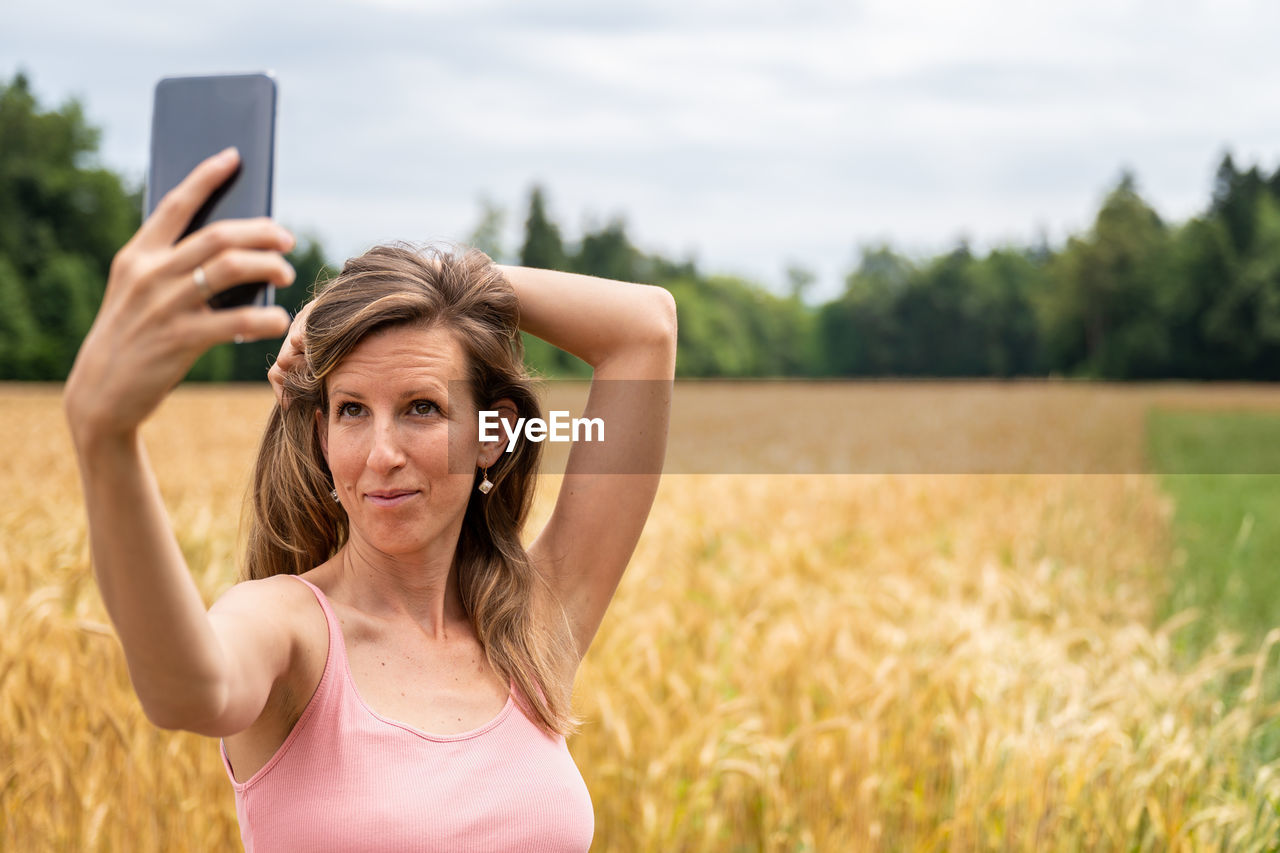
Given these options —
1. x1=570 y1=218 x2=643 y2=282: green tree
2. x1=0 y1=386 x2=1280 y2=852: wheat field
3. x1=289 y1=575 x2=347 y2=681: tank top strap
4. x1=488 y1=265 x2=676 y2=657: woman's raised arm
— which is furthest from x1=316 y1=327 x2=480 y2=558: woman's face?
x1=570 y1=218 x2=643 y2=282: green tree

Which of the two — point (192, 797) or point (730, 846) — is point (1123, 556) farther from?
point (192, 797)

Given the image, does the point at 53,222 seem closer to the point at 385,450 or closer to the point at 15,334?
the point at 15,334

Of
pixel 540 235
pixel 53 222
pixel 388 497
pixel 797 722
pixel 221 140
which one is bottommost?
pixel 797 722

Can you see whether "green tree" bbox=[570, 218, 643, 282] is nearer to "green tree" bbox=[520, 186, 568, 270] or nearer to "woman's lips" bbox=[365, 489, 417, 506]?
"green tree" bbox=[520, 186, 568, 270]

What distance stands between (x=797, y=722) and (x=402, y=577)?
2696 millimetres

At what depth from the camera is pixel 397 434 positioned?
1587mm

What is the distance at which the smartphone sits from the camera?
0.96m

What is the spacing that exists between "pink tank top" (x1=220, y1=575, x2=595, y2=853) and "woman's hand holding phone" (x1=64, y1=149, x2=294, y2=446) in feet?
2.38

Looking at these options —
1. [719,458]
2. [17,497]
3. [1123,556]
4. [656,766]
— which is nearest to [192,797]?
[656,766]

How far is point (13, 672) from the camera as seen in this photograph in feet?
10.7

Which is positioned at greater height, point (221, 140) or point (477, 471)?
point (221, 140)

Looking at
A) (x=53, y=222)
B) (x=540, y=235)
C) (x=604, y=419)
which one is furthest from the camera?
(x=540, y=235)

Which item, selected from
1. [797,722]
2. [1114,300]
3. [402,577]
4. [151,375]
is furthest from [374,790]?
[1114,300]

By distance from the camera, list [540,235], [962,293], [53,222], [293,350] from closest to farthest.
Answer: [293,350], [53,222], [540,235], [962,293]
